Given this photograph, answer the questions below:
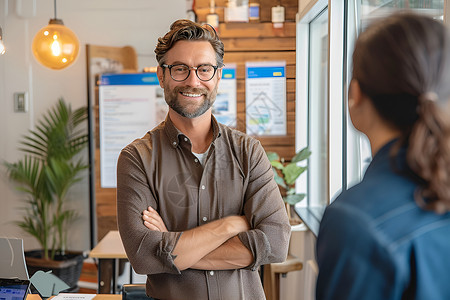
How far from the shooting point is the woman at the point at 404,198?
790 mm

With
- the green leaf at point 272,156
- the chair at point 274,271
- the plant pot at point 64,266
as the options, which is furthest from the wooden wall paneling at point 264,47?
the plant pot at point 64,266

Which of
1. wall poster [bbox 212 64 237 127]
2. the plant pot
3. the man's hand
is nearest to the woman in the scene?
the man's hand

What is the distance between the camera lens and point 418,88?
794 mm

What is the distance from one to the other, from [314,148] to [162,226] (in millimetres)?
2521

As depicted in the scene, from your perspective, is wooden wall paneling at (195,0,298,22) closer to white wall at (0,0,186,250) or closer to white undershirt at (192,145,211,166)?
white wall at (0,0,186,250)

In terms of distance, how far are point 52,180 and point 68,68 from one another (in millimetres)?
1134

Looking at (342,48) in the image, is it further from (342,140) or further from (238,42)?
(238,42)

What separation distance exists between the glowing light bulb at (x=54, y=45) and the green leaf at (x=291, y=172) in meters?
1.79

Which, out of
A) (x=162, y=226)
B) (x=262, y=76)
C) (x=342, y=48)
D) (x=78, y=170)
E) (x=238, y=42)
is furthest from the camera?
(x=78, y=170)

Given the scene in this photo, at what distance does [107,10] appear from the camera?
509 cm

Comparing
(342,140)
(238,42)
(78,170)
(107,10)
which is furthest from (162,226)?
(107,10)

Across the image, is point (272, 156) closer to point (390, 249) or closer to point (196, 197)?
point (196, 197)

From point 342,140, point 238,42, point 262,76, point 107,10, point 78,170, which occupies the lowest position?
point 78,170

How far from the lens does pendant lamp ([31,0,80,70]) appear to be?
3744mm
